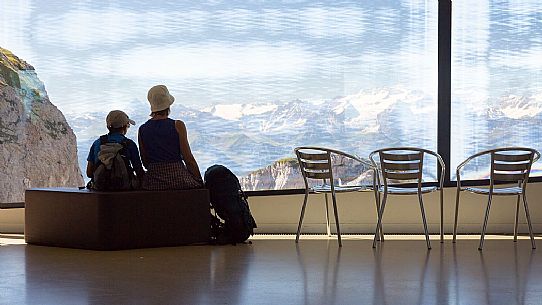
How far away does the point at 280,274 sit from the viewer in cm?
541

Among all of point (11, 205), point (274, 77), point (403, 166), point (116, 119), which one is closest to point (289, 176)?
point (274, 77)

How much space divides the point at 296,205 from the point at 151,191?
182cm

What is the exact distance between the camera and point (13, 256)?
252 inches

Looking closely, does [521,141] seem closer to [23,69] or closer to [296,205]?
[296,205]

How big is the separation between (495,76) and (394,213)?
1.48 meters

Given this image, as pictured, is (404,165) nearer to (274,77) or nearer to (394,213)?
(394,213)

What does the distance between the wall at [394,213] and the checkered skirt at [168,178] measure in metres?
1.37

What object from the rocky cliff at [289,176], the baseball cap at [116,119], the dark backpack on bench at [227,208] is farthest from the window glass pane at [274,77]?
the baseball cap at [116,119]

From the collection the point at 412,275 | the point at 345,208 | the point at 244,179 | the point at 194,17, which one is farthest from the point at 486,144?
the point at 412,275

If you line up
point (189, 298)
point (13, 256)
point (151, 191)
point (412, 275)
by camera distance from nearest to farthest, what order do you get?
point (189, 298) < point (412, 275) < point (13, 256) < point (151, 191)

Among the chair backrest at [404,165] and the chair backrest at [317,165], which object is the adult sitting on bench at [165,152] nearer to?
the chair backrest at [317,165]

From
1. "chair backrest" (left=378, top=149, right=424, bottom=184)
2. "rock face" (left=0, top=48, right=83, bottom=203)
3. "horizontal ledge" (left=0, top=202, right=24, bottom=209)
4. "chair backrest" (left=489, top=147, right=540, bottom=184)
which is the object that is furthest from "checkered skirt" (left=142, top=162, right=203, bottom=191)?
"chair backrest" (left=489, top=147, right=540, bottom=184)

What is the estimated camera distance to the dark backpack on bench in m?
7.08

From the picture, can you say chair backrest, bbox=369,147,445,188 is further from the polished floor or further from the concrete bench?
the concrete bench
